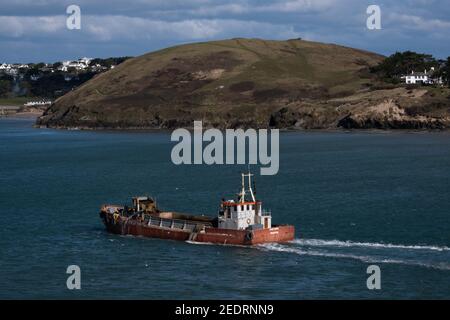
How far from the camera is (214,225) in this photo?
2505 inches

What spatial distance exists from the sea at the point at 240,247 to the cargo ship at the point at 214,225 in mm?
765

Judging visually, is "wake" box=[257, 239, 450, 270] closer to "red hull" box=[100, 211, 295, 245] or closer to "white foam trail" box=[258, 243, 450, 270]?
"white foam trail" box=[258, 243, 450, 270]

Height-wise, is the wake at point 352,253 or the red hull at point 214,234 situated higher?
the red hull at point 214,234

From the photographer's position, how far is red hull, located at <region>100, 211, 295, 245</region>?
195 feet

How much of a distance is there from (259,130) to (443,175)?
94546mm

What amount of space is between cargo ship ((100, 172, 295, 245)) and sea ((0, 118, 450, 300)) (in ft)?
Result: 2.51

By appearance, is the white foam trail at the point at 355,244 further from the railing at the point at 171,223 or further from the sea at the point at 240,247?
the railing at the point at 171,223

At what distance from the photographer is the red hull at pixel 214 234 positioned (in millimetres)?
59438

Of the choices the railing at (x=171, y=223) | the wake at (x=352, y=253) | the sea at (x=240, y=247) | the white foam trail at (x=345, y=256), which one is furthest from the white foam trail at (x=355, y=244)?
the railing at (x=171, y=223)

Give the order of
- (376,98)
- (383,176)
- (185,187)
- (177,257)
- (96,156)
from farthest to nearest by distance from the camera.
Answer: (376,98), (96,156), (383,176), (185,187), (177,257)

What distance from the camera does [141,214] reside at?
220ft

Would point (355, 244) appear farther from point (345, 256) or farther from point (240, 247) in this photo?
point (240, 247)
